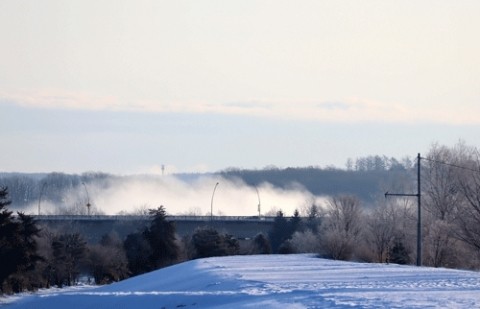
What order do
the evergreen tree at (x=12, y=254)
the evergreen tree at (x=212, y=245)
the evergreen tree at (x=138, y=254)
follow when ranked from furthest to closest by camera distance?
1. the evergreen tree at (x=212, y=245)
2. the evergreen tree at (x=138, y=254)
3. the evergreen tree at (x=12, y=254)

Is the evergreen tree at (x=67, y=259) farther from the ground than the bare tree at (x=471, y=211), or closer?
closer

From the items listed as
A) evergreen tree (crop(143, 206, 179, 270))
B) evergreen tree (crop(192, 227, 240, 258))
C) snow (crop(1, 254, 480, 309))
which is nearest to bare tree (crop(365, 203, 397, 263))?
evergreen tree (crop(192, 227, 240, 258))

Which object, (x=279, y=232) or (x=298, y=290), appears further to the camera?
(x=279, y=232)

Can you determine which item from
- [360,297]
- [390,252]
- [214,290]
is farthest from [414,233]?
[360,297]

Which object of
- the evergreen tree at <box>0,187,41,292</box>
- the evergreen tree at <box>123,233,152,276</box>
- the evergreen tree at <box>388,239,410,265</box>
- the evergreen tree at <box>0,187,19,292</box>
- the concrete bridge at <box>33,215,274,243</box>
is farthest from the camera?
the concrete bridge at <box>33,215,274,243</box>

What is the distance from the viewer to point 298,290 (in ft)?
88.9

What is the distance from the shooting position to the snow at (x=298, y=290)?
2402 centimetres

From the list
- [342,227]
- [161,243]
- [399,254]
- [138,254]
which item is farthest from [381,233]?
[138,254]

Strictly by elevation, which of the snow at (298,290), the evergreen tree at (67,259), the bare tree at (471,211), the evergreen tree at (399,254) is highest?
the bare tree at (471,211)

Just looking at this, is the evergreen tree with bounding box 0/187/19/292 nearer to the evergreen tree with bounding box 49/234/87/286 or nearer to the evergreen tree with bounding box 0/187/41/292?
the evergreen tree with bounding box 0/187/41/292

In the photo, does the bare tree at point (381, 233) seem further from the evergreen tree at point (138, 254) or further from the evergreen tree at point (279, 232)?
the evergreen tree at point (279, 232)

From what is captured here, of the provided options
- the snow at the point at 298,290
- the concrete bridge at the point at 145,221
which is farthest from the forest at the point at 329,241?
the snow at the point at 298,290

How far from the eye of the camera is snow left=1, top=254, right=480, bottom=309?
24016 mm

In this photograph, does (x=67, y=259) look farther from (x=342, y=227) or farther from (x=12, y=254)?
(x=342, y=227)
